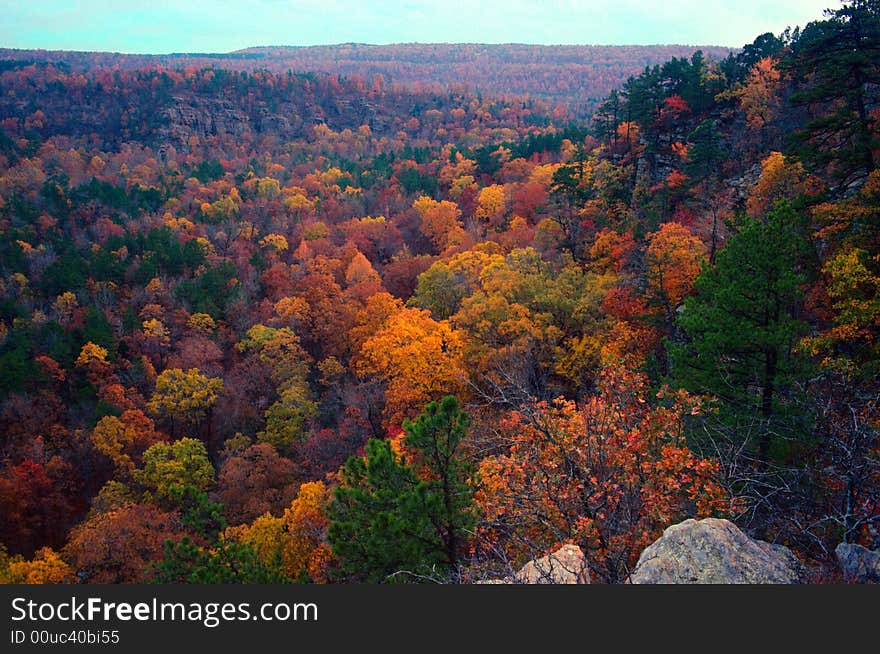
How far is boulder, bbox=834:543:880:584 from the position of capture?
6988mm

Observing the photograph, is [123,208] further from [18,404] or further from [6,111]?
[6,111]

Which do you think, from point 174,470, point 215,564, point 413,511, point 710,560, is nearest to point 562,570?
point 710,560

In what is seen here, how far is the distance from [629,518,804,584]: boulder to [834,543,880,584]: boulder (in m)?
0.54

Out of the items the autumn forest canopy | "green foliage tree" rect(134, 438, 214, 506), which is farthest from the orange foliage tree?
"green foliage tree" rect(134, 438, 214, 506)

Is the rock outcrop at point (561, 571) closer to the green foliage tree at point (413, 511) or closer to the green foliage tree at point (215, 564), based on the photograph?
the green foliage tree at point (413, 511)

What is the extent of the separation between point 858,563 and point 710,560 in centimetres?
180

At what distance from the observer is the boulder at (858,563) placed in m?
6.99

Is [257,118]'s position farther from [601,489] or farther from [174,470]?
[601,489]

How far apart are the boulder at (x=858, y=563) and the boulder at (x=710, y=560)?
544 millimetres

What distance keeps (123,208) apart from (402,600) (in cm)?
8673

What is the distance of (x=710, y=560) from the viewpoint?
7434 mm

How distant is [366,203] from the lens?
83812mm

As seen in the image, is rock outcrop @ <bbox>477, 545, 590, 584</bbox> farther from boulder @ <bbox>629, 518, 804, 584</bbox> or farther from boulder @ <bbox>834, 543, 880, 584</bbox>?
boulder @ <bbox>834, 543, 880, 584</bbox>

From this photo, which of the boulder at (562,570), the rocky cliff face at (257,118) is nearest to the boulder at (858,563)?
the boulder at (562,570)
